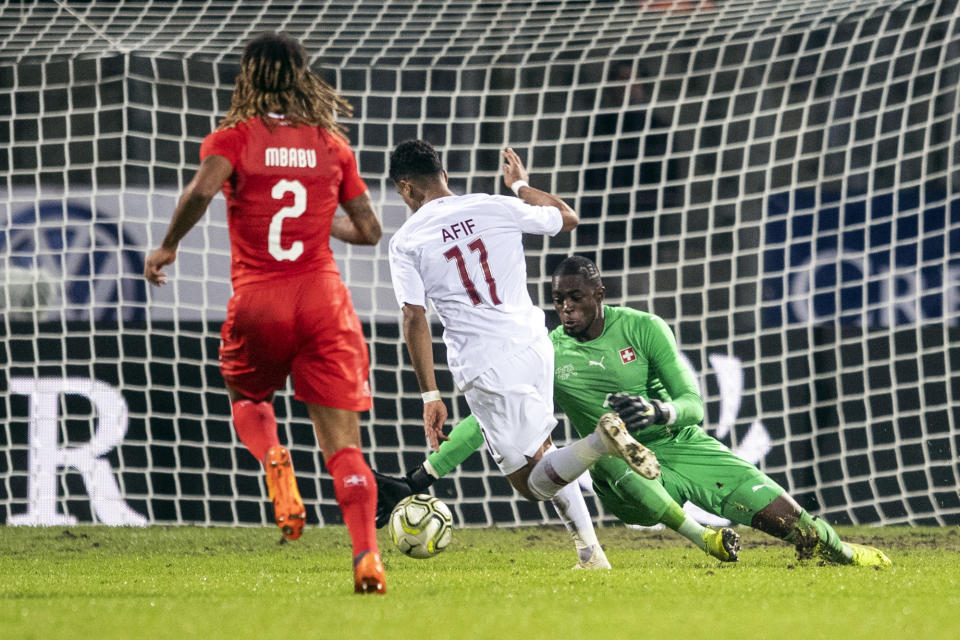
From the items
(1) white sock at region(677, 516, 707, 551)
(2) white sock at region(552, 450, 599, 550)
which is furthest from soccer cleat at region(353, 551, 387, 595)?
(1) white sock at region(677, 516, 707, 551)

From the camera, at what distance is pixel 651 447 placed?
5312mm

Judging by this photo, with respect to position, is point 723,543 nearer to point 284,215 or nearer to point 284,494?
point 284,494

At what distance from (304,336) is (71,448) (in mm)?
4099

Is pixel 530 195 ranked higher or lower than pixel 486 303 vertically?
higher

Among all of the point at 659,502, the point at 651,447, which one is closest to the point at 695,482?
the point at 651,447

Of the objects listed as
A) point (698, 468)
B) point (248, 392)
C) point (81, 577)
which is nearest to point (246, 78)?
point (248, 392)

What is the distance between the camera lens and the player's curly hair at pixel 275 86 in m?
3.75

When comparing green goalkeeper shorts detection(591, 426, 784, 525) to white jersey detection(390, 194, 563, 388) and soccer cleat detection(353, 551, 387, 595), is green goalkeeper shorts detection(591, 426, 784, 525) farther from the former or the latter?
soccer cleat detection(353, 551, 387, 595)

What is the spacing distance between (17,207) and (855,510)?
18.3ft

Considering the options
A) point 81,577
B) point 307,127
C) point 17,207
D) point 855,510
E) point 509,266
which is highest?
point 17,207

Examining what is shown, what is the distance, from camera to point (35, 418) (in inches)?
290

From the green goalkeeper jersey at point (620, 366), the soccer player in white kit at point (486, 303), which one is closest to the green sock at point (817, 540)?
the green goalkeeper jersey at point (620, 366)

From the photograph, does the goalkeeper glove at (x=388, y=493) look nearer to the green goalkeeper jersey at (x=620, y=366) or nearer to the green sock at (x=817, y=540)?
the green goalkeeper jersey at (x=620, y=366)

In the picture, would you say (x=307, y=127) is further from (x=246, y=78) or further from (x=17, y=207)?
(x=17, y=207)
